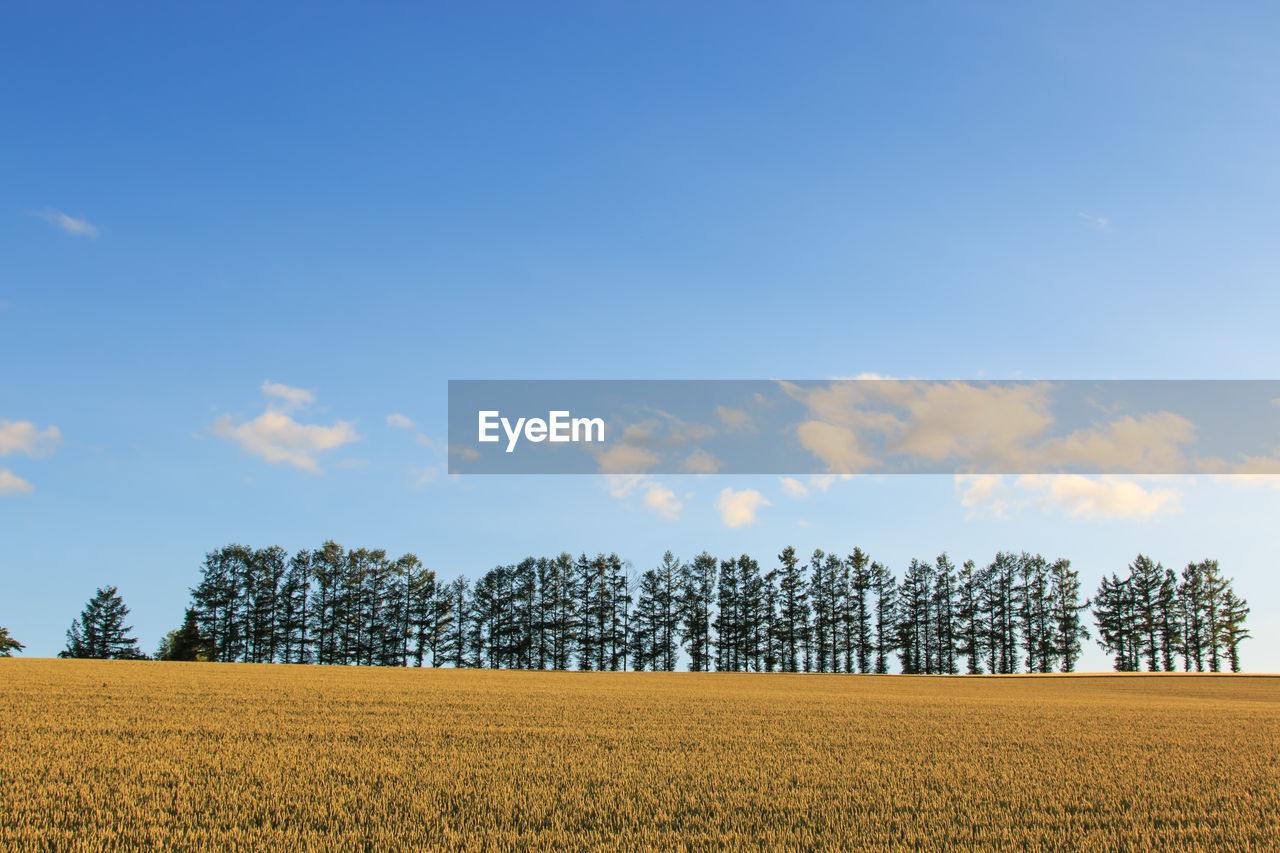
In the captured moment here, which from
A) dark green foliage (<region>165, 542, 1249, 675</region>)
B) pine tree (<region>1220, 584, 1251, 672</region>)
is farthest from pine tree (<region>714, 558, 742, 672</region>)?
pine tree (<region>1220, 584, 1251, 672</region>)

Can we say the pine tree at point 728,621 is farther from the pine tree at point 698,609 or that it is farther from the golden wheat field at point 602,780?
the golden wheat field at point 602,780

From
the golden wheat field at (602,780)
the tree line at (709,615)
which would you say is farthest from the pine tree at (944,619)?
the golden wheat field at (602,780)

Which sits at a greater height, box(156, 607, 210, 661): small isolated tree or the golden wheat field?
the golden wheat field

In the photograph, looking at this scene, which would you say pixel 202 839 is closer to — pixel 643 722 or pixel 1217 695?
pixel 643 722

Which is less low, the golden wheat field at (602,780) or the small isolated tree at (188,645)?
the golden wheat field at (602,780)

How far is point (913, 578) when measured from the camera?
3676 inches

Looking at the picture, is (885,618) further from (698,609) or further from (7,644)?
(7,644)

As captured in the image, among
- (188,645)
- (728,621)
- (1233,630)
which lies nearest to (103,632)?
(188,645)

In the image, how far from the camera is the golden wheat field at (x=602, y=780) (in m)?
9.22

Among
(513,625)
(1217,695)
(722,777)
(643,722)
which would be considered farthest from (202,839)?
(513,625)

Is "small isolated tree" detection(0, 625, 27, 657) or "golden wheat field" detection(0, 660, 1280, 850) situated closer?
"golden wheat field" detection(0, 660, 1280, 850)

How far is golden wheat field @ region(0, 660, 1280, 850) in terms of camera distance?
30.2ft

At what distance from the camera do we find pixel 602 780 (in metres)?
12.2

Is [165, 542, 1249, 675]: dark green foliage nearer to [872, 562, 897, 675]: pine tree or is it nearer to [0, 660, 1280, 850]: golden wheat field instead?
[872, 562, 897, 675]: pine tree
